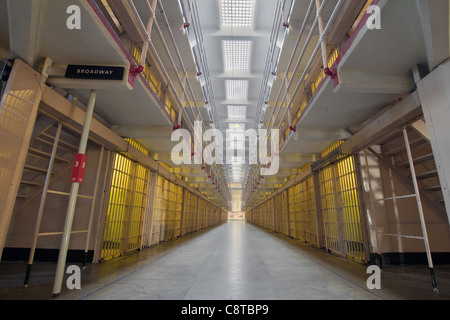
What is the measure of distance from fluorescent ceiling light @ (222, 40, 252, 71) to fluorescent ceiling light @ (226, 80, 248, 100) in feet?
2.90

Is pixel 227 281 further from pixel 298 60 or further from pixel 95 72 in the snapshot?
pixel 298 60

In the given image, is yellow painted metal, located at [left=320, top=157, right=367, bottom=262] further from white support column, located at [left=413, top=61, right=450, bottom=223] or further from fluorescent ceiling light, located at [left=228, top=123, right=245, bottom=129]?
fluorescent ceiling light, located at [left=228, top=123, right=245, bottom=129]

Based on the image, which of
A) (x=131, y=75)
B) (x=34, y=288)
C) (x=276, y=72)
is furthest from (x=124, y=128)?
(x=276, y=72)

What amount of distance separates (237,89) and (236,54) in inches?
86.4

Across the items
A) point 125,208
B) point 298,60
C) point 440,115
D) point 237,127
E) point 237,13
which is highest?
point 237,13

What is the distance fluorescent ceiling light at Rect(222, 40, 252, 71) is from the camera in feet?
24.3

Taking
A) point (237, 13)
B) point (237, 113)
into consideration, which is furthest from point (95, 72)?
point (237, 113)

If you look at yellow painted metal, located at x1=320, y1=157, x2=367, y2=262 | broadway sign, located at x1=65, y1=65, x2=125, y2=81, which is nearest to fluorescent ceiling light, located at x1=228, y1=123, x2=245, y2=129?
yellow painted metal, located at x1=320, y1=157, x2=367, y2=262

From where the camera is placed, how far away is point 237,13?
6434 millimetres

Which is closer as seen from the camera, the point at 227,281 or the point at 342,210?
the point at 227,281

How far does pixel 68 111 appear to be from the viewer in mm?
4141

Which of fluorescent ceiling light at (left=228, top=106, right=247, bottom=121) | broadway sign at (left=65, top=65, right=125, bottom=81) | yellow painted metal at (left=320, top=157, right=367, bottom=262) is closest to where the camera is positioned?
broadway sign at (left=65, top=65, right=125, bottom=81)

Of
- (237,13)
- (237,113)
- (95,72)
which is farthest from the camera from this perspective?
(237,113)
